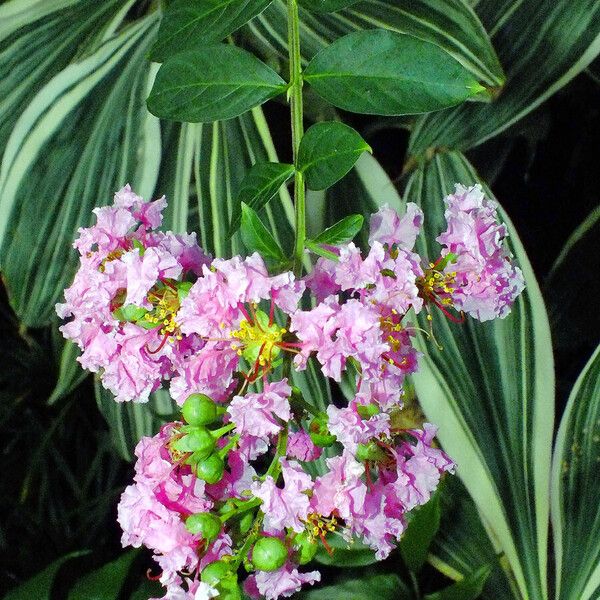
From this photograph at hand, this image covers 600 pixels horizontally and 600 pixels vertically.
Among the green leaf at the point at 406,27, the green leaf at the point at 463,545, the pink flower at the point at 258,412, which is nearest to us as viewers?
the pink flower at the point at 258,412

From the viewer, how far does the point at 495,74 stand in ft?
2.75

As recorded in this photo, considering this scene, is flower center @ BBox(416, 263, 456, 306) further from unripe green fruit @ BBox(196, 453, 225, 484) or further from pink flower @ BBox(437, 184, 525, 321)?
unripe green fruit @ BBox(196, 453, 225, 484)

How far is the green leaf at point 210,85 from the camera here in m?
0.55

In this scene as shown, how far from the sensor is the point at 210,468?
1.67 ft

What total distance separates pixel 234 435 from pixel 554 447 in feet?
1.75

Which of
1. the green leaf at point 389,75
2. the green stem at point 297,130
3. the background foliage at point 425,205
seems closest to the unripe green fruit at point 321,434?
Result: the green stem at point 297,130

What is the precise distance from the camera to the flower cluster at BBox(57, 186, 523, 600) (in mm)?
489

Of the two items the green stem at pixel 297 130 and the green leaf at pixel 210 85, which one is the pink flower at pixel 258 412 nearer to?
the green stem at pixel 297 130

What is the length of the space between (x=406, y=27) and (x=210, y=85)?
0.37 metres

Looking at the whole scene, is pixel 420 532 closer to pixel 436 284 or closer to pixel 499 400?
pixel 499 400

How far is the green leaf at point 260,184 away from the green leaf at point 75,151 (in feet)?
1.23

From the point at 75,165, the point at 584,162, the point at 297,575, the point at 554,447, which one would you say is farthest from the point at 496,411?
the point at 75,165

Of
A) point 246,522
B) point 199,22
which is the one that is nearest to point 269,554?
point 246,522

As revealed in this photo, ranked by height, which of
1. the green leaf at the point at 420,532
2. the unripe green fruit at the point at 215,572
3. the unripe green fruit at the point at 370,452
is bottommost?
the green leaf at the point at 420,532
